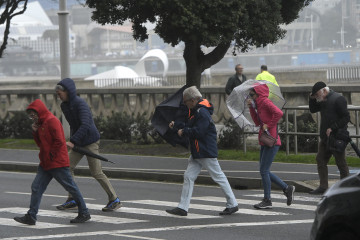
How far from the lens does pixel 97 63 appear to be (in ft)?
→ 618

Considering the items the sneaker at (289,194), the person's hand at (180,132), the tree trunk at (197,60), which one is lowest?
the sneaker at (289,194)

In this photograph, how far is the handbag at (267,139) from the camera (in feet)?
37.9

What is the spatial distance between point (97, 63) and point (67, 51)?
166128 mm

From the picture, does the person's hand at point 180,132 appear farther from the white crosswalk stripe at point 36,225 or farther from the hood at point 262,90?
the white crosswalk stripe at point 36,225

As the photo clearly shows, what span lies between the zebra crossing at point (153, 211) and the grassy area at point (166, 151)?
405 centimetres

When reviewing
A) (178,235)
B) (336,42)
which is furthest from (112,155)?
(336,42)

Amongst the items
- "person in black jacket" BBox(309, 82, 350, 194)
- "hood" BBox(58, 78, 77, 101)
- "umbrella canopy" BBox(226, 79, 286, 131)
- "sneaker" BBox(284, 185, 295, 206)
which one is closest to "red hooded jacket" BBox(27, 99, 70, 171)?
"hood" BBox(58, 78, 77, 101)

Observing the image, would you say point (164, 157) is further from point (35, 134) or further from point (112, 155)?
point (35, 134)

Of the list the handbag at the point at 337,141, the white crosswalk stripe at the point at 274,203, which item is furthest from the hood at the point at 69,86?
the handbag at the point at 337,141

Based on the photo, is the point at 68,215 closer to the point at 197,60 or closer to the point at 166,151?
the point at 166,151

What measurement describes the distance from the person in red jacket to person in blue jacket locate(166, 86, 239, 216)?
1.33 m

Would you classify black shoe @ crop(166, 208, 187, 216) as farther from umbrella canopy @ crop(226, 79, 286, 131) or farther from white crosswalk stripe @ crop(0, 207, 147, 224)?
umbrella canopy @ crop(226, 79, 286, 131)

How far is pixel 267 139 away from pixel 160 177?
14.9ft

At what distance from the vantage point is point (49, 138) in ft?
34.5
